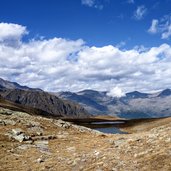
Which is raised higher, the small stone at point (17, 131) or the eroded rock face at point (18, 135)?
the small stone at point (17, 131)

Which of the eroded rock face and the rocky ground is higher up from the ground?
the eroded rock face

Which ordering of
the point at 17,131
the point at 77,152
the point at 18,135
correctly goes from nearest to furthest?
the point at 77,152, the point at 18,135, the point at 17,131

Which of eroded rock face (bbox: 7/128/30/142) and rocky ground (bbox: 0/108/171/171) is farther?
eroded rock face (bbox: 7/128/30/142)

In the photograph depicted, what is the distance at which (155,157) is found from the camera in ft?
74.0

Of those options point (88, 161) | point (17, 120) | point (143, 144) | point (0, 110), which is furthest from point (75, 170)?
point (0, 110)

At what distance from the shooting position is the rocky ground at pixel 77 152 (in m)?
22.8

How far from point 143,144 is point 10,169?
32.8ft

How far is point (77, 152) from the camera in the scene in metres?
29.6

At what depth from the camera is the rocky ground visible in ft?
74.7

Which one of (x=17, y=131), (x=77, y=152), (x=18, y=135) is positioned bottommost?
(x=77, y=152)

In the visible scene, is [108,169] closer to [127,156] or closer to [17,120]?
[127,156]

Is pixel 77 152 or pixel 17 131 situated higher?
pixel 17 131

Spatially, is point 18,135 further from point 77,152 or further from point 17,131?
point 77,152

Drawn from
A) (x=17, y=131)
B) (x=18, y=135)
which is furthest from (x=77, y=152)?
(x=17, y=131)
